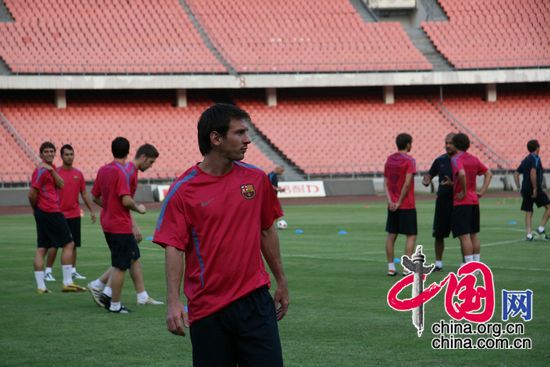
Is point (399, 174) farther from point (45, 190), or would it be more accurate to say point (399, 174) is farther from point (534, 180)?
point (534, 180)

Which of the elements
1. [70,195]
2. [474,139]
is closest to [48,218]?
[70,195]

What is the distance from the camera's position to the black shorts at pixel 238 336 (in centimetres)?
534

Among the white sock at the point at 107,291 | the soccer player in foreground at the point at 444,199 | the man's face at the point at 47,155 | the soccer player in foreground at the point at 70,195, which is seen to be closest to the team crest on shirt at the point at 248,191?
the white sock at the point at 107,291

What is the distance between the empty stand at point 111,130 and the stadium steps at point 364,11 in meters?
13.0

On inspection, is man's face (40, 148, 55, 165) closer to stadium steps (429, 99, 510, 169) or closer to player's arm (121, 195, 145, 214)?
player's arm (121, 195, 145, 214)

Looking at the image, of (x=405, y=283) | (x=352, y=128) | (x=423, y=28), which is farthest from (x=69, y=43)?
(x=405, y=283)

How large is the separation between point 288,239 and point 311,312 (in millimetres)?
10924

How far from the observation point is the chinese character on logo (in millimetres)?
10430

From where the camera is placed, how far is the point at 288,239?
22094 mm

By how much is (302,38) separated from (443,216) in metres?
39.8

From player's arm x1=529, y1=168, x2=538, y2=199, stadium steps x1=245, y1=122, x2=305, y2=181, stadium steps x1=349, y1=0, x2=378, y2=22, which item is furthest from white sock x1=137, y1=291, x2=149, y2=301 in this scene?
stadium steps x1=349, y1=0, x2=378, y2=22

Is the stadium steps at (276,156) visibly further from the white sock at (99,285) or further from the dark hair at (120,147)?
the dark hair at (120,147)

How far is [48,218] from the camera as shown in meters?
14.0

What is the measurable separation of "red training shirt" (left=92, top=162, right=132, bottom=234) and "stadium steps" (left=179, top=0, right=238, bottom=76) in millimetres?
39088
